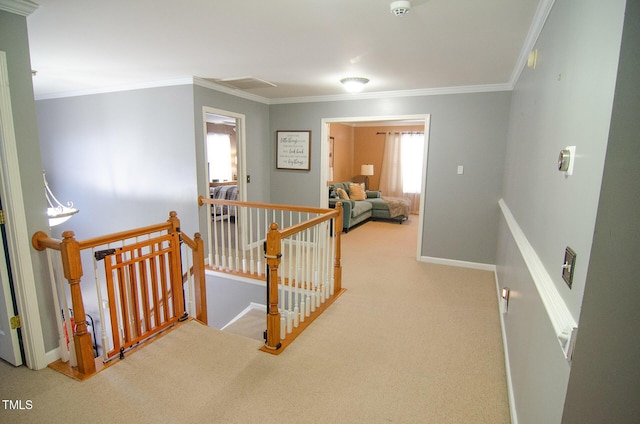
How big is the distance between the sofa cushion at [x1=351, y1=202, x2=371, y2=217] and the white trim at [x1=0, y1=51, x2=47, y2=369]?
4.86m

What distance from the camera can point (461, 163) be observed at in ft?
13.6

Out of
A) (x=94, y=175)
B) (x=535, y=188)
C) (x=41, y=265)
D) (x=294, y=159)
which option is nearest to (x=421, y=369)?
(x=535, y=188)

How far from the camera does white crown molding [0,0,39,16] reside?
6.21 ft

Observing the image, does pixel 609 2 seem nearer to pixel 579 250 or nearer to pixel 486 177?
pixel 579 250

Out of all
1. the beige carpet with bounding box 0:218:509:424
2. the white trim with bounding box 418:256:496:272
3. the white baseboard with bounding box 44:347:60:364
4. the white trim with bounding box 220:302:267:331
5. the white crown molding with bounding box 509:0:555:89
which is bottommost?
the white trim with bounding box 220:302:267:331

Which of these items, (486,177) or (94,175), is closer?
(486,177)

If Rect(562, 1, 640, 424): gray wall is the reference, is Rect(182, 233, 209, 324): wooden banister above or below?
below

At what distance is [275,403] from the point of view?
1.85m

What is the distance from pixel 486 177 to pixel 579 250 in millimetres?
3395

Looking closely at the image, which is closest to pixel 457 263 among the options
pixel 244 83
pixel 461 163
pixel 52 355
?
pixel 461 163

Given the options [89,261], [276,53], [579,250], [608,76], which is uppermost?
[276,53]

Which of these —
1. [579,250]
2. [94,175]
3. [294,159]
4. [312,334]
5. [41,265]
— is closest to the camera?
[579,250]

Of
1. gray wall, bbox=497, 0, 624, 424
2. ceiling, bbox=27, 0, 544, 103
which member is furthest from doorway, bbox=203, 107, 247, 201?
gray wall, bbox=497, 0, 624, 424

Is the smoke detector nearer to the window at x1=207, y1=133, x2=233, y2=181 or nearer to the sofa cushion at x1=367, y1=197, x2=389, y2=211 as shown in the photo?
the sofa cushion at x1=367, y1=197, x2=389, y2=211
